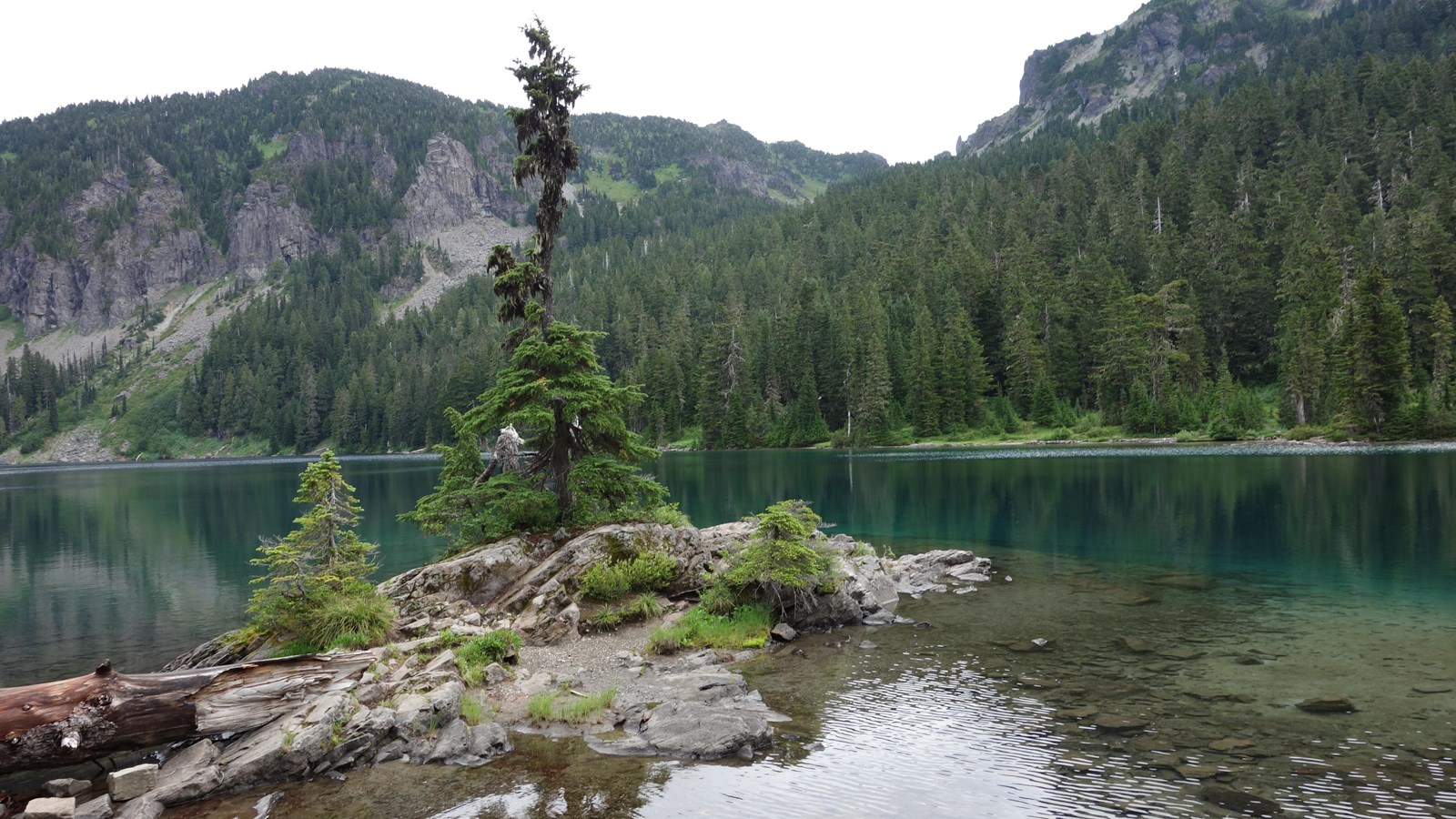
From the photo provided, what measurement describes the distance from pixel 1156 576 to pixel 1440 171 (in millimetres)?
119400

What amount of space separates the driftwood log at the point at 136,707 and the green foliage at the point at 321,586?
343 cm

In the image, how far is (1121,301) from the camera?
104625mm

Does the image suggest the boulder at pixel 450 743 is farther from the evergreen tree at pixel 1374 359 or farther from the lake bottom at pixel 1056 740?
the evergreen tree at pixel 1374 359

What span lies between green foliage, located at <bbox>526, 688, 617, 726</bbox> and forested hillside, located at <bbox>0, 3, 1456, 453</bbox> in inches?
3425

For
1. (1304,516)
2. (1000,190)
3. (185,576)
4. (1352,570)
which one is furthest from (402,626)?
(1000,190)

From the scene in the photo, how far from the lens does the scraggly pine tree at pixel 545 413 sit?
2416 cm

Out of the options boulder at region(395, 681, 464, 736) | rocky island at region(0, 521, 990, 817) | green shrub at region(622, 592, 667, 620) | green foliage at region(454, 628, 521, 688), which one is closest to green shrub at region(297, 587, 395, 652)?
rocky island at region(0, 521, 990, 817)

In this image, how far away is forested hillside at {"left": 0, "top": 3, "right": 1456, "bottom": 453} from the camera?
87312mm

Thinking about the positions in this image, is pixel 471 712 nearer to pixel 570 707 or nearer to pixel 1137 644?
pixel 570 707

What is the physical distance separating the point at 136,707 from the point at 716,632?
40.8 ft

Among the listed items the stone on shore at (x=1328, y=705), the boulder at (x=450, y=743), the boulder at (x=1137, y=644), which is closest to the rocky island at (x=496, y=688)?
the boulder at (x=450, y=743)

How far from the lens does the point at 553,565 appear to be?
23062mm

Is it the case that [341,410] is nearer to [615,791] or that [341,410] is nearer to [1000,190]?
[1000,190]

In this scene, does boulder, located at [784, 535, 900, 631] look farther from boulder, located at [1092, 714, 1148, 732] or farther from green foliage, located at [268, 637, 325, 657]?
green foliage, located at [268, 637, 325, 657]
